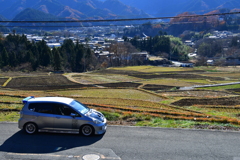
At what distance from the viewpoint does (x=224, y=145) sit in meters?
9.17

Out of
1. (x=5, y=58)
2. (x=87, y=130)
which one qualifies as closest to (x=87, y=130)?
(x=87, y=130)

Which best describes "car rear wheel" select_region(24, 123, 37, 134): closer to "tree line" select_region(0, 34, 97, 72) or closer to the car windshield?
the car windshield

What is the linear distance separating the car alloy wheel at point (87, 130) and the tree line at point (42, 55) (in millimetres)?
65311

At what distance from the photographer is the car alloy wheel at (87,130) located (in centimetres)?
1003

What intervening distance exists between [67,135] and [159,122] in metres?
4.48

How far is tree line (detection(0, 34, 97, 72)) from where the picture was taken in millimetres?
74050

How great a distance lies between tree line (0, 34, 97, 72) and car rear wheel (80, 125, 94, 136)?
214 feet

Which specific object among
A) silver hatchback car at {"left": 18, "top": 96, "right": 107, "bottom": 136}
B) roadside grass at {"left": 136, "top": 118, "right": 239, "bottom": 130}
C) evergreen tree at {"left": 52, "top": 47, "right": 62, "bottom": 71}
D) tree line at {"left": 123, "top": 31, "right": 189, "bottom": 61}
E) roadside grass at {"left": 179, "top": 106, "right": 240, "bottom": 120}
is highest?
tree line at {"left": 123, "top": 31, "right": 189, "bottom": 61}

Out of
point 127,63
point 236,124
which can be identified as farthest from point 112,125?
point 127,63

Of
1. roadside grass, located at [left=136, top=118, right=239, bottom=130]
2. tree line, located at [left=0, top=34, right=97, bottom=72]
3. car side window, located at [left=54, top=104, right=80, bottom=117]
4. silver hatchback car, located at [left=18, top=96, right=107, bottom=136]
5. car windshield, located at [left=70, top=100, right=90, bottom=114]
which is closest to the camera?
silver hatchback car, located at [left=18, top=96, right=107, bottom=136]

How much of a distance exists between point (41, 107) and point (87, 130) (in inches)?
81.5

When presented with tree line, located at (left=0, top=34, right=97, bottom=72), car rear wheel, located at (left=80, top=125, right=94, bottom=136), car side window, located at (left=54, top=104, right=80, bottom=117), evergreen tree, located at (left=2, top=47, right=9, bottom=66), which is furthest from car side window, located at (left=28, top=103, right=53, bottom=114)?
evergreen tree, located at (left=2, top=47, right=9, bottom=66)

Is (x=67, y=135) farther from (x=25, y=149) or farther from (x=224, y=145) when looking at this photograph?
(x=224, y=145)

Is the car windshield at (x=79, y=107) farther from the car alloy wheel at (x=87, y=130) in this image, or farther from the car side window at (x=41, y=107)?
the car side window at (x=41, y=107)
